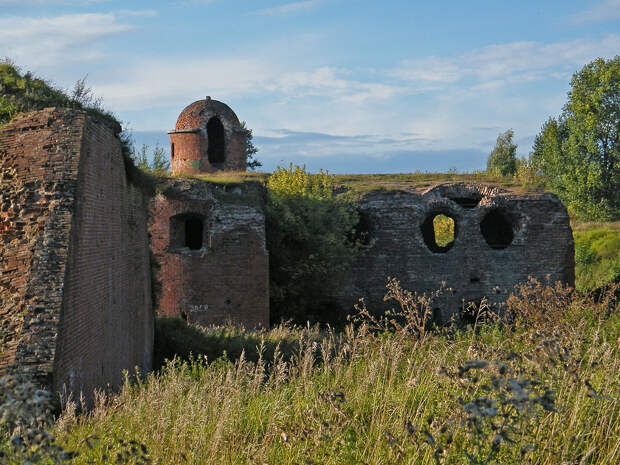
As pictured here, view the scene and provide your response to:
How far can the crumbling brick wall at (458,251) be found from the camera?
1877 centimetres

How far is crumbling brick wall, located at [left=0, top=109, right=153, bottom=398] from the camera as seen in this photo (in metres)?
5.93

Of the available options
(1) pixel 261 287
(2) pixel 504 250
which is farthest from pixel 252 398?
(2) pixel 504 250

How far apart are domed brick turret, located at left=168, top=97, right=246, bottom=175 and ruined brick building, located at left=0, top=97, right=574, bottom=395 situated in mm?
54

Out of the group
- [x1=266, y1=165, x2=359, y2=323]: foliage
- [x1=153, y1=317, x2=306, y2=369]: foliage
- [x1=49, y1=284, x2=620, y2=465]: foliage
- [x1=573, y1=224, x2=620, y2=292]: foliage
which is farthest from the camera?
[x1=573, y1=224, x2=620, y2=292]: foliage

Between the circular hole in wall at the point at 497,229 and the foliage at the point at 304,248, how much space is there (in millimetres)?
5808

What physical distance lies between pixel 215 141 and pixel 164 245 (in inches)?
330

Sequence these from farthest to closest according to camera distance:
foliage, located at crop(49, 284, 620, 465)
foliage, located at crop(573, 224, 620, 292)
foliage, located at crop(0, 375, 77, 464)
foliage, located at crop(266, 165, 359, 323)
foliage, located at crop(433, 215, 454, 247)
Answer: foliage, located at crop(433, 215, 454, 247) → foliage, located at crop(573, 224, 620, 292) → foliage, located at crop(266, 165, 359, 323) → foliage, located at crop(49, 284, 620, 465) → foliage, located at crop(0, 375, 77, 464)

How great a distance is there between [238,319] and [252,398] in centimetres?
1105

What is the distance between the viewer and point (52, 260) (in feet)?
20.7

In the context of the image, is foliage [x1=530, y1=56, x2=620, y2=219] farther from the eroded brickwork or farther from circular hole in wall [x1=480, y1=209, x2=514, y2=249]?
the eroded brickwork

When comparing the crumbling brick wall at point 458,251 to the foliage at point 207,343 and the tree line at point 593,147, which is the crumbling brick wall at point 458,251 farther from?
the tree line at point 593,147

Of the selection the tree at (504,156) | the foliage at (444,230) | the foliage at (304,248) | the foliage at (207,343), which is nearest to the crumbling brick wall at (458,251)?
the foliage at (304,248)

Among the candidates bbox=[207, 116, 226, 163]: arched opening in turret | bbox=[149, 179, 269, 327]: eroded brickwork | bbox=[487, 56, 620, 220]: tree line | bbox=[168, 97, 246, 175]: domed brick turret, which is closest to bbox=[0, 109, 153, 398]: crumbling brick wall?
bbox=[149, 179, 269, 327]: eroded brickwork

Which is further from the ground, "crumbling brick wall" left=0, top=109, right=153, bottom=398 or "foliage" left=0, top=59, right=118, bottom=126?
"foliage" left=0, top=59, right=118, bottom=126
